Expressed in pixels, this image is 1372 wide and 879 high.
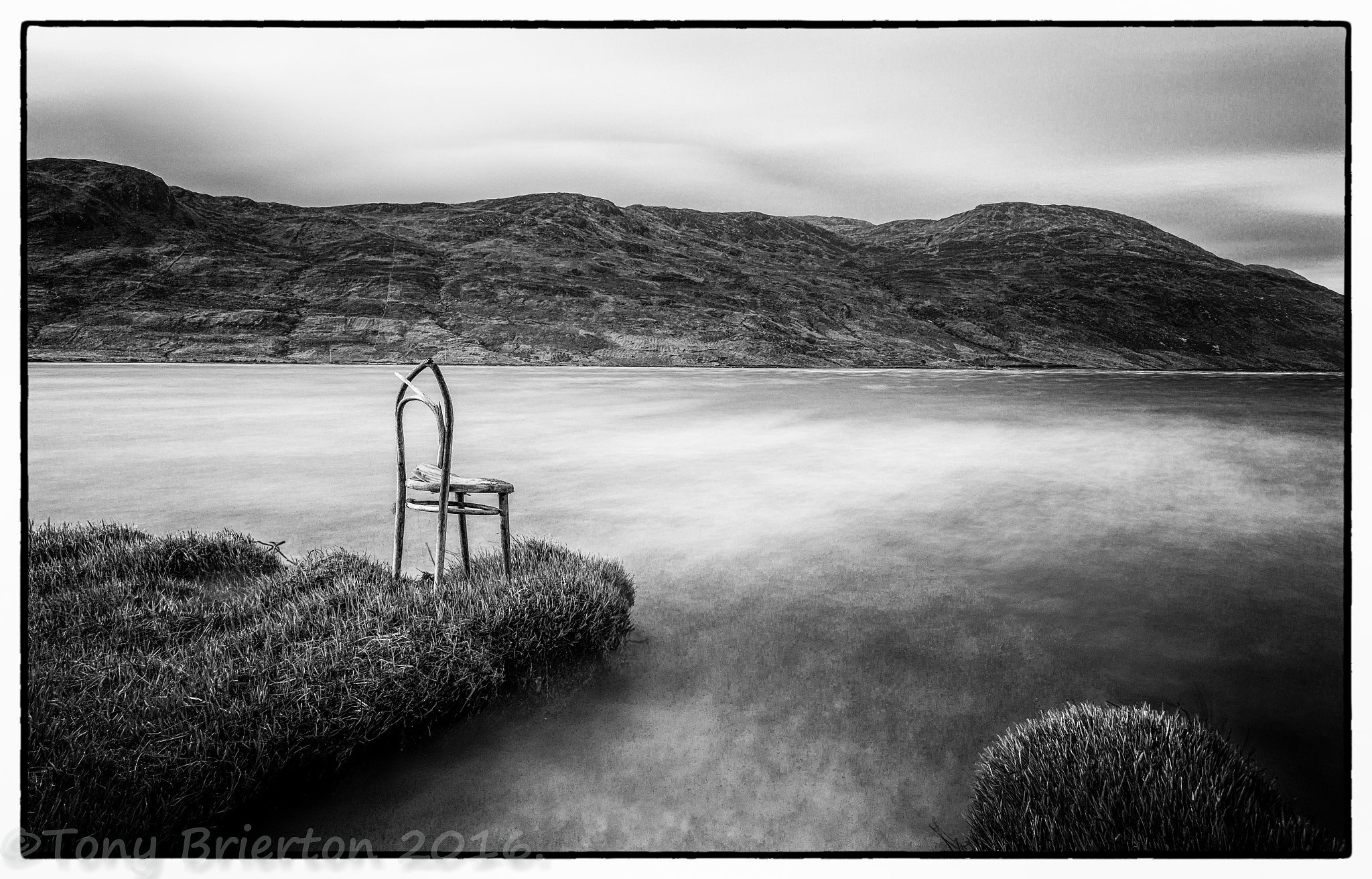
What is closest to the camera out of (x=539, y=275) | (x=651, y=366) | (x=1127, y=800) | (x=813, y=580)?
(x=1127, y=800)

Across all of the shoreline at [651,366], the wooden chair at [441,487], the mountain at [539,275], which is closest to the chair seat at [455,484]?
the wooden chair at [441,487]

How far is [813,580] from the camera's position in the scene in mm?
3807

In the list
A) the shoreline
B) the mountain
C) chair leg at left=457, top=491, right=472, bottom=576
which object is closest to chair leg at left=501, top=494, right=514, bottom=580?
chair leg at left=457, top=491, right=472, bottom=576

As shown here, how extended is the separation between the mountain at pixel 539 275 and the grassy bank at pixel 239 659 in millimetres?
1094

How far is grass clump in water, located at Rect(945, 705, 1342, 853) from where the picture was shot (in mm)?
1896

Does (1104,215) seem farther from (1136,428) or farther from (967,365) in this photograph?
(967,365)

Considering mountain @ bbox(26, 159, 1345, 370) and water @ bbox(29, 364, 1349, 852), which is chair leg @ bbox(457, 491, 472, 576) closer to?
water @ bbox(29, 364, 1349, 852)

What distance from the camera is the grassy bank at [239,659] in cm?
190

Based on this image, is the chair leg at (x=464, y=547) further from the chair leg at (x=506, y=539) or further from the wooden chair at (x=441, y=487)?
the chair leg at (x=506, y=539)

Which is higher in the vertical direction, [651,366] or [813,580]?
[651,366]

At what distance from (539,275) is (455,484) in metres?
3.58

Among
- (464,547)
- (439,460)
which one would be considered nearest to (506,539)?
(464,547)

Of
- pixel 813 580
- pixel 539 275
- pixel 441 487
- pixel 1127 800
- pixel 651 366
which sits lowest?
pixel 1127 800

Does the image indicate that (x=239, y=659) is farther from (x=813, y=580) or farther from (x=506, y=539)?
(x=813, y=580)
